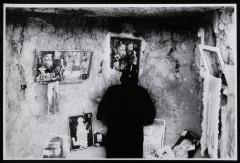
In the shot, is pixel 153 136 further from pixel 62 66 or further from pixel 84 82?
pixel 62 66

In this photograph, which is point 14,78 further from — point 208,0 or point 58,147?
point 208,0

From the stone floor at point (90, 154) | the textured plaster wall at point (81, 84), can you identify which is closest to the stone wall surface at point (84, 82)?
the textured plaster wall at point (81, 84)

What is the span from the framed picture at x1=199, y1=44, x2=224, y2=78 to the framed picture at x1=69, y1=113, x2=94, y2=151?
0.69 metres

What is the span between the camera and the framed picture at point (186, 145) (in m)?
2.42

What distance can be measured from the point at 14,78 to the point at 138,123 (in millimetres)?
707

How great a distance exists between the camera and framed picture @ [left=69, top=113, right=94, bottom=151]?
2404 millimetres

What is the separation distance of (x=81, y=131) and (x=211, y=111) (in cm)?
71

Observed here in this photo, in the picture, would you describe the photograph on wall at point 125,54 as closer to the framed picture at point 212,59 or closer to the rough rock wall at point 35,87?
the rough rock wall at point 35,87

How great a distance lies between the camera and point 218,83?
2389 mm

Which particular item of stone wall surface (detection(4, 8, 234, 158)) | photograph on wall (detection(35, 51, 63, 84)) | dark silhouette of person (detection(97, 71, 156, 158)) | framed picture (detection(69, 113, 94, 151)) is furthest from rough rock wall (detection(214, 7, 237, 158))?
photograph on wall (detection(35, 51, 63, 84))

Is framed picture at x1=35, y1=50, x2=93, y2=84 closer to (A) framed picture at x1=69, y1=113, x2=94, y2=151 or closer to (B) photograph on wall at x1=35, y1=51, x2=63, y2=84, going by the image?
(B) photograph on wall at x1=35, y1=51, x2=63, y2=84

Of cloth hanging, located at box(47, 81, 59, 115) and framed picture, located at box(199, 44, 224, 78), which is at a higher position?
framed picture, located at box(199, 44, 224, 78)

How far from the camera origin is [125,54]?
2.41 metres

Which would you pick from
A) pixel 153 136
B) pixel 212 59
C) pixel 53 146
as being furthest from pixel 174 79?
pixel 53 146
